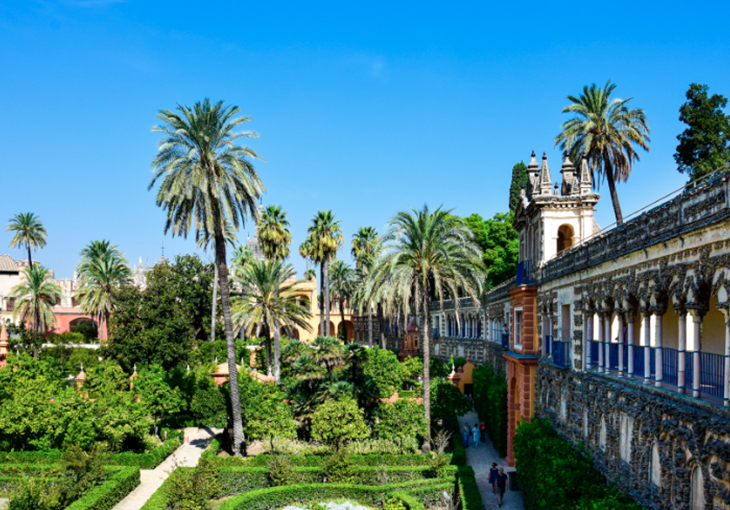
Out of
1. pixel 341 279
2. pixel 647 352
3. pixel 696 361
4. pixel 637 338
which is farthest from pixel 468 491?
pixel 341 279

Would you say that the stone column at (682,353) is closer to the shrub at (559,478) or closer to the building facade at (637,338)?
the building facade at (637,338)

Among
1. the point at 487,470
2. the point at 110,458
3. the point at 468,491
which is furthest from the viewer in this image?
the point at 487,470

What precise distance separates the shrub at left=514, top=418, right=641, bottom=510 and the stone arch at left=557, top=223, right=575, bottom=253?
7969mm

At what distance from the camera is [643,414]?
13070 millimetres

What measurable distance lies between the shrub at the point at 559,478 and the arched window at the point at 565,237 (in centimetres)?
804

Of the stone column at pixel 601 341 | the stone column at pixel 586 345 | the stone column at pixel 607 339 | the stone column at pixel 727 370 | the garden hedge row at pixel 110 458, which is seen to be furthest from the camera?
the garden hedge row at pixel 110 458

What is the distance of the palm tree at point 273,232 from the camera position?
57.7 metres

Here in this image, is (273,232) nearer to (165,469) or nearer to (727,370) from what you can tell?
(165,469)

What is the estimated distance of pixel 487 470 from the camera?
88.6 feet

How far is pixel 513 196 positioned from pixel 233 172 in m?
38.8

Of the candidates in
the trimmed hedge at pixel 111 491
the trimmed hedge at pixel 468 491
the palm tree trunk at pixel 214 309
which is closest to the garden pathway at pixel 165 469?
the trimmed hedge at pixel 111 491

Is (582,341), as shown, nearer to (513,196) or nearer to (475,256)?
(475,256)

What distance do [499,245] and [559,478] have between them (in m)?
41.2

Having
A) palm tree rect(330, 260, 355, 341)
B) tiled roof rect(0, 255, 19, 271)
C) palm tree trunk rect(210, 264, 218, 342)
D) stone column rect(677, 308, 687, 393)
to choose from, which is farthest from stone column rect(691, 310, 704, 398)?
tiled roof rect(0, 255, 19, 271)
